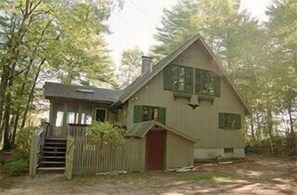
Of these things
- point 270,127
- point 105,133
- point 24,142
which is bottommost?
point 24,142

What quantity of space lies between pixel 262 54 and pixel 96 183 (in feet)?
55.6

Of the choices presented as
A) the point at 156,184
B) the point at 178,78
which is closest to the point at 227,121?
the point at 178,78

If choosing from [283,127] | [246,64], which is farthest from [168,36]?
[283,127]

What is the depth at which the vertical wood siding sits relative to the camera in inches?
471

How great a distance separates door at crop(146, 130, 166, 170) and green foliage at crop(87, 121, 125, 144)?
184 cm

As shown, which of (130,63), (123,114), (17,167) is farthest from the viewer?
(130,63)

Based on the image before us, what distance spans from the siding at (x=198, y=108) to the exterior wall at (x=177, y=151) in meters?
2.15

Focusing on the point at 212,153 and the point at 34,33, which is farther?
the point at 212,153

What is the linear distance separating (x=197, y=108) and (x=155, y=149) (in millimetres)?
4805

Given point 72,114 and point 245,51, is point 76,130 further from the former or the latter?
point 245,51

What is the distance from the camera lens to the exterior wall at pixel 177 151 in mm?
14219

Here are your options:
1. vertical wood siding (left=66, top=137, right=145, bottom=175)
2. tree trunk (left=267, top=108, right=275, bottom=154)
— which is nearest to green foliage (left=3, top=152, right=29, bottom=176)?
vertical wood siding (left=66, top=137, right=145, bottom=175)

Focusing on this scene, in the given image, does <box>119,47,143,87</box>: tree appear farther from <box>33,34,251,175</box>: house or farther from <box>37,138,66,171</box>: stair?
<box>37,138,66,171</box>: stair

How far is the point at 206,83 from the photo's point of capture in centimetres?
1819
